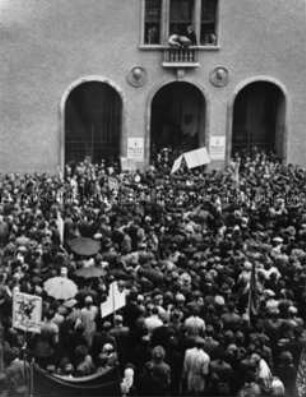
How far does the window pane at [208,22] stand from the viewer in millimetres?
30969

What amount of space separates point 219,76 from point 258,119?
2.96 m

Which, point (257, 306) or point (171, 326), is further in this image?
point (257, 306)

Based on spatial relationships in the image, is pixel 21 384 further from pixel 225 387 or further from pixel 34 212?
pixel 34 212

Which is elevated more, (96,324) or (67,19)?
(67,19)

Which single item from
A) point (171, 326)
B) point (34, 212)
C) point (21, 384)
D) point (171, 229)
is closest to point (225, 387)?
point (171, 326)

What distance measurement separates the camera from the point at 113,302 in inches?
567

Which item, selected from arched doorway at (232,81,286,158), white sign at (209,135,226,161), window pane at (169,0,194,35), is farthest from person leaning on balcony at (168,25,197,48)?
white sign at (209,135,226,161)

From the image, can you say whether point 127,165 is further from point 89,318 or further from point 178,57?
point 89,318

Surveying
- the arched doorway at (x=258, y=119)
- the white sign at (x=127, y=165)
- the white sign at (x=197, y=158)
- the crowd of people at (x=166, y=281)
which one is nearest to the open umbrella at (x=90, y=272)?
the crowd of people at (x=166, y=281)

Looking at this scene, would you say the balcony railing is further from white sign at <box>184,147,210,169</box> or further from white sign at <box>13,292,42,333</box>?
white sign at <box>13,292,42,333</box>

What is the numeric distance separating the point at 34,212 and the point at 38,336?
7.74 meters

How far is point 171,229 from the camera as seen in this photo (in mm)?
20297

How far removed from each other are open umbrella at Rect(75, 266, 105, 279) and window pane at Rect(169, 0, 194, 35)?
54.2ft

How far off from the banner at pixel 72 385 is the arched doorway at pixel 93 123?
63.2 feet
